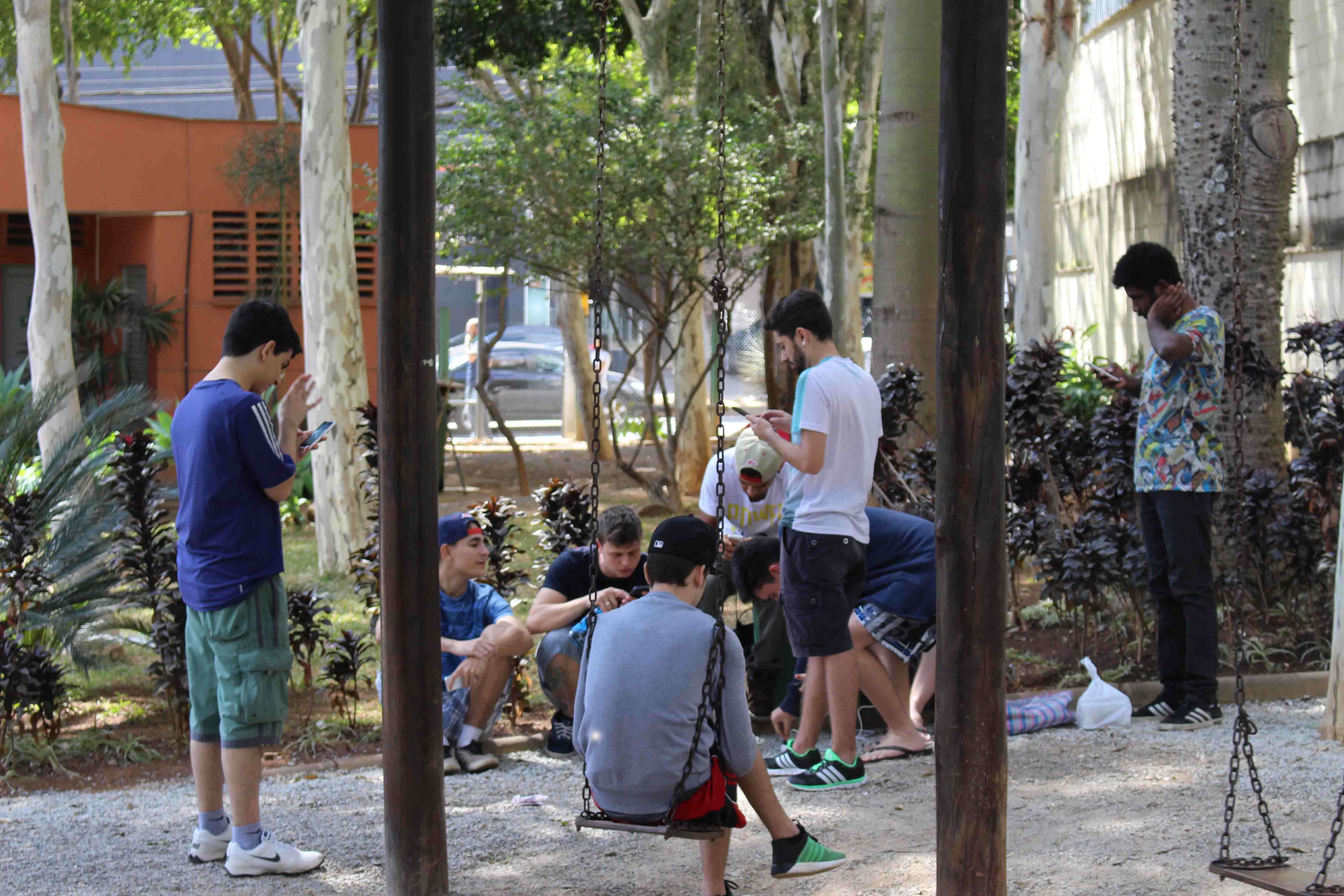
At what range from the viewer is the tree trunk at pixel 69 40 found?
1931cm

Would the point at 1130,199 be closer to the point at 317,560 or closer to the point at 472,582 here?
the point at 317,560

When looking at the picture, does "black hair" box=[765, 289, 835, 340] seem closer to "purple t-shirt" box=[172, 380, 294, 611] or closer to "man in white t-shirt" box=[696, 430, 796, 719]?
"man in white t-shirt" box=[696, 430, 796, 719]

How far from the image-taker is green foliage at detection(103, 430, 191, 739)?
6.20 m

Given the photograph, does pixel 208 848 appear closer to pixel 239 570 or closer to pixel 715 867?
pixel 239 570

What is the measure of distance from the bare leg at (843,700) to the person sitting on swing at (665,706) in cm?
121

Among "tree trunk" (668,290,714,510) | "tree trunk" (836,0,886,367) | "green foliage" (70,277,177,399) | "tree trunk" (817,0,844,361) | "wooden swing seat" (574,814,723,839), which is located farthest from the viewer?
"tree trunk" (836,0,886,367)

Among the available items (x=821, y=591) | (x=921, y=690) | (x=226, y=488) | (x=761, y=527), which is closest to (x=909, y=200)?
(x=761, y=527)

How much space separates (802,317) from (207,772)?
257 cm

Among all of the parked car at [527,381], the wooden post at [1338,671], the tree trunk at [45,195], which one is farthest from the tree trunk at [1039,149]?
the parked car at [527,381]

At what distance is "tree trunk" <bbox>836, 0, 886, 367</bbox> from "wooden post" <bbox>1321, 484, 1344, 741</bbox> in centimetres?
1054

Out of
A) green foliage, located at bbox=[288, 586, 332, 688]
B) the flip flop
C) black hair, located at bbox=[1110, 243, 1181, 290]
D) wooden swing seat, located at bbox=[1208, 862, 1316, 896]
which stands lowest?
the flip flop

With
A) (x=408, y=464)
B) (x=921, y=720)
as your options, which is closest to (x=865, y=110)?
(x=921, y=720)

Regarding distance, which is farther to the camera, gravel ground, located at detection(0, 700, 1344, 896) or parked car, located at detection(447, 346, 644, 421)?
parked car, located at detection(447, 346, 644, 421)

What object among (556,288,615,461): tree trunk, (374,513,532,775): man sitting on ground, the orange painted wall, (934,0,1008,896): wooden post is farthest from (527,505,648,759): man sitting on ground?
the orange painted wall
